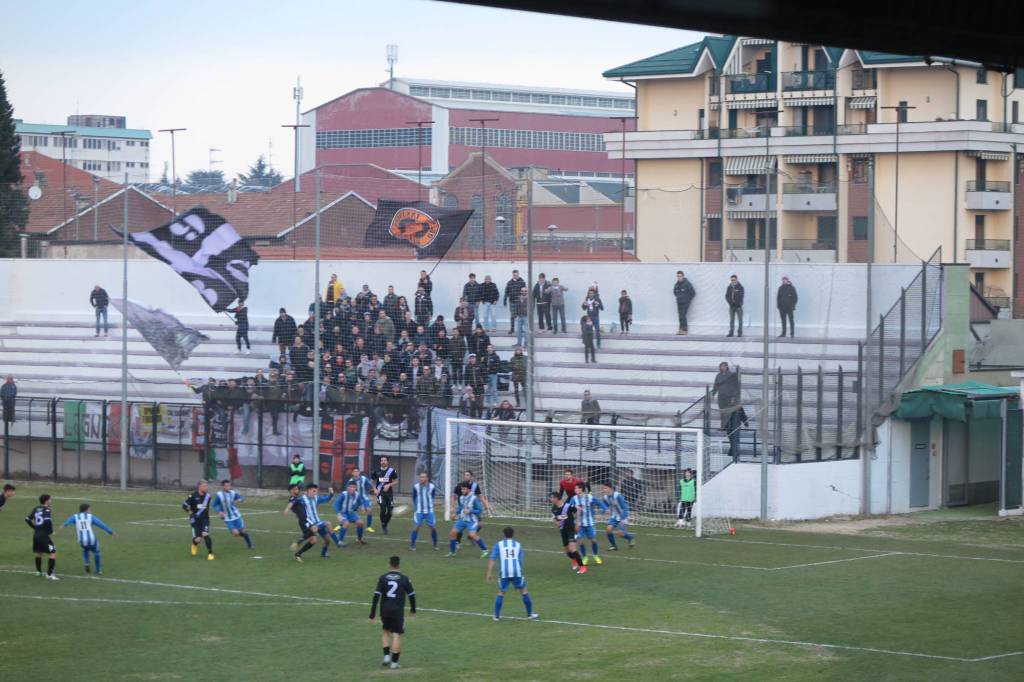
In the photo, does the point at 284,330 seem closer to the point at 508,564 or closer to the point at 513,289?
the point at 513,289

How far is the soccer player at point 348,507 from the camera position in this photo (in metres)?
26.4

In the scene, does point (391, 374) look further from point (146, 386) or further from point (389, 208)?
point (146, 386)

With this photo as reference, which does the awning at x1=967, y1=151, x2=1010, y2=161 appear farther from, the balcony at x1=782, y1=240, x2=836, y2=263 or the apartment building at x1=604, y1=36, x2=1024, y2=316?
the balcony at x1=782, y1=240, x2=836, y2=263

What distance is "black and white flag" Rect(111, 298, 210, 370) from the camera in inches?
1513

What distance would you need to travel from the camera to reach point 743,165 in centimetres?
5409

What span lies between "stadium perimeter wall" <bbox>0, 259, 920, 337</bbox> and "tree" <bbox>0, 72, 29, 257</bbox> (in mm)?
1167

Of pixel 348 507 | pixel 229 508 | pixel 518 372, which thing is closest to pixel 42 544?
pixel 229 508

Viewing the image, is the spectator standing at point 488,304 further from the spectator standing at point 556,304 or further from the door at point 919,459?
the door at point 919,459

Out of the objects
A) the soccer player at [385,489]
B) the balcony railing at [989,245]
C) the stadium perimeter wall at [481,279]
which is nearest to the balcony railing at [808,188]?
the stadium perimeter wall at [481,279]

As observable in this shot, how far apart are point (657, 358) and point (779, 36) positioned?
2199cm

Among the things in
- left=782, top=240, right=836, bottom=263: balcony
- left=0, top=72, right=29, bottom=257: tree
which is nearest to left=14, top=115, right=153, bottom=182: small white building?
left=0, top=72, right=29, bottom=257: tree

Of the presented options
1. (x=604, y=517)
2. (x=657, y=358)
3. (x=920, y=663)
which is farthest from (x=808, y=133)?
(x=920, y=663)

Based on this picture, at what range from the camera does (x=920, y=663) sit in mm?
17656

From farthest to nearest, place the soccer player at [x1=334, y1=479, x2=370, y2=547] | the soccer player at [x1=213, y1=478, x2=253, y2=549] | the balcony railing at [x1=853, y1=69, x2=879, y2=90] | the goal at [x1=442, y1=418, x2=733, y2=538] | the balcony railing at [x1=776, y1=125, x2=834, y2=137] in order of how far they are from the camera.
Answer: the balcony railing at [x1=776, y1=125, x2=834, y2=137] < the balcony railing at [x1=853, y1=69, x2=879, y2=90] < the goal at [x1=442, y1=418, x2=733, y2=538] < the soccer player at [x1=334, y1=479, x2=370, y2=547] < the soccer player at [x1=213, y1=478, x2=253, y2=549]
